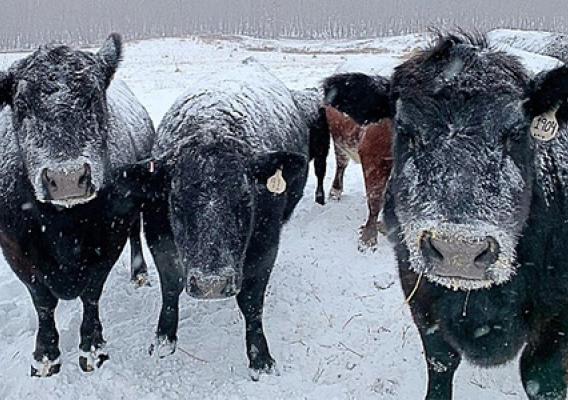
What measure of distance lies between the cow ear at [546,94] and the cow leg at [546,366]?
1.18 meters

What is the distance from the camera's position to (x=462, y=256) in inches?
111

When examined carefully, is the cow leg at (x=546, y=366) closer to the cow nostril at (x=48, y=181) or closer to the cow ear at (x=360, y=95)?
the cow ear at (x=360, y=95)

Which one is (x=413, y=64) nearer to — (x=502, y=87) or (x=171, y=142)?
(x=502, y=87)

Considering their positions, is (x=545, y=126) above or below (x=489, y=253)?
above

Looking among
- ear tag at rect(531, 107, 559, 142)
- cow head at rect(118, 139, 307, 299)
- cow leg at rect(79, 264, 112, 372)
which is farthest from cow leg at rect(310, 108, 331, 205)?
ear tag at rect(531, 107, 559, 142)

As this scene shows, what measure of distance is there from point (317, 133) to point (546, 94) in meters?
4.91

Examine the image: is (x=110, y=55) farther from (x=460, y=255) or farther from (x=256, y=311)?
(x=460, y=255)

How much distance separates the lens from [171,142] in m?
4.70

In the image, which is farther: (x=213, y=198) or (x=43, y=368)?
(x=43, y=368)

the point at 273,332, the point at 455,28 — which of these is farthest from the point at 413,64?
the point at 273,332

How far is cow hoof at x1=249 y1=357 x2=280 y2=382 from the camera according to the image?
477cm

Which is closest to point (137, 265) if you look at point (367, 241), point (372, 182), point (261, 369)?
point (261, 369)

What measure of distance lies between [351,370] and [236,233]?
1353 mm

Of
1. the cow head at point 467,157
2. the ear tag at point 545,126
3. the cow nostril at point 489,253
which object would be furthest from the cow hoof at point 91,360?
the ear tag at point 545,126
